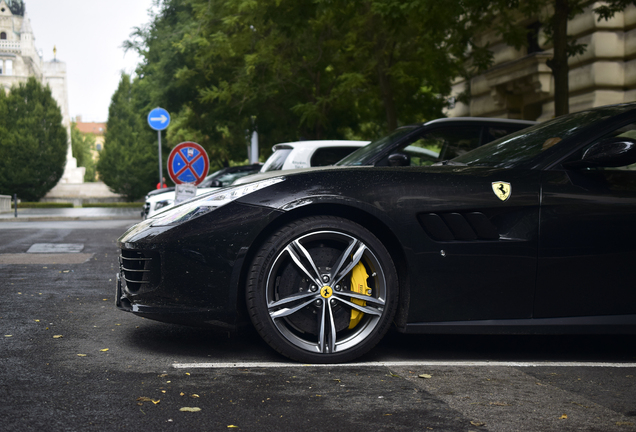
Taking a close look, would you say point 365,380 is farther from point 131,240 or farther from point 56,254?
point 56,254

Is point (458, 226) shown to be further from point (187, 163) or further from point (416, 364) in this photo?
point (187, 163)

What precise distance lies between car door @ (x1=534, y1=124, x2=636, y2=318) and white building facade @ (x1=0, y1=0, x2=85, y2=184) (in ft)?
253

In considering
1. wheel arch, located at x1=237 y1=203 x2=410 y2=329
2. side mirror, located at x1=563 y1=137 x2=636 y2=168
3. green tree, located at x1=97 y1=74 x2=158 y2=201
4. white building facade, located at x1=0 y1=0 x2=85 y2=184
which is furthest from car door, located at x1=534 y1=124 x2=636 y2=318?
white building facade, located at x1=0 y1=0 x2=85 y2=184

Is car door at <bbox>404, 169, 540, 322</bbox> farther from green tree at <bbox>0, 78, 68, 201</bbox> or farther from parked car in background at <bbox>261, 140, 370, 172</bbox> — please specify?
green tree at <bbox>0, 78, 68, 201</bbox>

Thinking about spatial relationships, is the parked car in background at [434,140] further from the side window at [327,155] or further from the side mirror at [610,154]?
the side mirror at [610,154]

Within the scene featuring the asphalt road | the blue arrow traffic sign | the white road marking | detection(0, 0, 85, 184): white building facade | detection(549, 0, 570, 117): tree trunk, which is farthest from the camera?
detection(0, 0, 85, 184): white building facade

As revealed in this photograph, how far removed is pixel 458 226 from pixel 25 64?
Answer: 87391 millimetres

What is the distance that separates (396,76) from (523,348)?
1202 centimetres

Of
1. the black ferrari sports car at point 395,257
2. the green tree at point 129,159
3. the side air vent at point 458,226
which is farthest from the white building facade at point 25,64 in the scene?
the side air vent at point 458,226

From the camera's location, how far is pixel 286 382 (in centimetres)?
341

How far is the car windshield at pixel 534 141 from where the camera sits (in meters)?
4.20

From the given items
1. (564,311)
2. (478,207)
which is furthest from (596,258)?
(478,207)

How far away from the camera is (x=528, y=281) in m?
3.89

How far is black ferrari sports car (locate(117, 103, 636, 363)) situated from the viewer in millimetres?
3789
